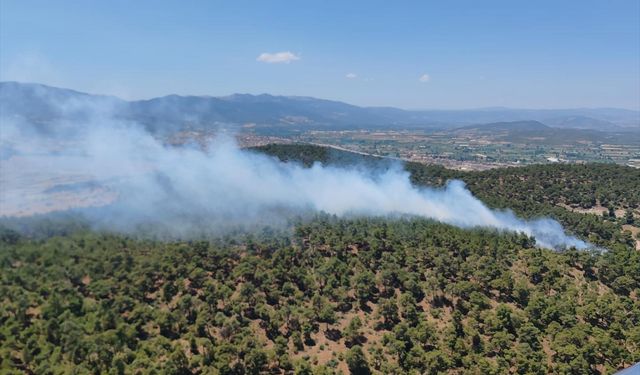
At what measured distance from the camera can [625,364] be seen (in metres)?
38.0

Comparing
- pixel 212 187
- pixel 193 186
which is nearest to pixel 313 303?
pixel 193 186

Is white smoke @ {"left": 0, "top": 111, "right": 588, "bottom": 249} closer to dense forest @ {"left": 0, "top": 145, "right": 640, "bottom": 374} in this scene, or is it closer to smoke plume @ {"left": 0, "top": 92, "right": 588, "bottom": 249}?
smoke plume @ {"left": 0, "top": 92, "right": 588, "bottom": 249}

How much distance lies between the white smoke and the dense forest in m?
8.55

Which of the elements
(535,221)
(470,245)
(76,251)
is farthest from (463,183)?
(76,251)

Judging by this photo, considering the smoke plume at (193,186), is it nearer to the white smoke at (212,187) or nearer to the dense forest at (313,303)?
the white smoke at (212,187)

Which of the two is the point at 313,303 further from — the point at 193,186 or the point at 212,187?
the point at 212,187

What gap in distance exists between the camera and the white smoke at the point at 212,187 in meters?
58.1

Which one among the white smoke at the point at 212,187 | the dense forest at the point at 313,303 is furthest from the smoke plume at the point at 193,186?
the dense forest at the point at 313,303

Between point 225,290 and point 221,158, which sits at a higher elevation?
point 221,158

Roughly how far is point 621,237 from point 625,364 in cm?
3692

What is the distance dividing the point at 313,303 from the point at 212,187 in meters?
43.0

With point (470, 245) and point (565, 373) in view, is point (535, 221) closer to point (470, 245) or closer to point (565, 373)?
point (470, 245)

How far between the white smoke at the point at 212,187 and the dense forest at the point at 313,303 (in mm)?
8552

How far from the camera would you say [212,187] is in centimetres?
8075
